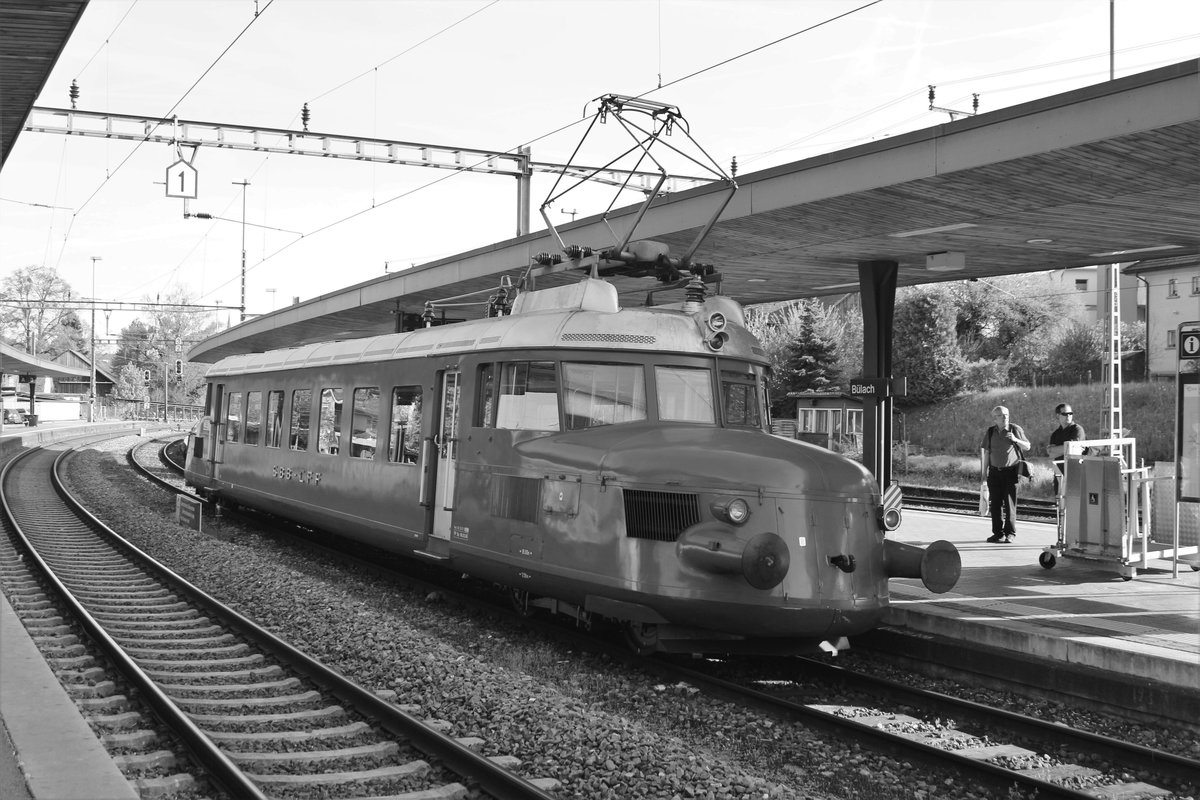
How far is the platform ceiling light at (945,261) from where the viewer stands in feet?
49.9

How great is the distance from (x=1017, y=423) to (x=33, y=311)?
88.1m

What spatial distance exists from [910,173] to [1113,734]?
18.5 ft

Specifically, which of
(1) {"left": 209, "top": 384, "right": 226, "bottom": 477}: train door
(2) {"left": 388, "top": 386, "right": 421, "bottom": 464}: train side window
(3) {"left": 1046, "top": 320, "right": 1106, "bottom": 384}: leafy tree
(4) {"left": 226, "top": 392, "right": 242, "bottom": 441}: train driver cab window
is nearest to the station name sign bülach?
(2) {"left": 388, "top": 386, "right": 421, "bottom": 464}: train side window

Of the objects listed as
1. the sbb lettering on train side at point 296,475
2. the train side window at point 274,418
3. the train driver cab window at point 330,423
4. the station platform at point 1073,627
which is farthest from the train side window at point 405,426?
the station platform at point 1073,627

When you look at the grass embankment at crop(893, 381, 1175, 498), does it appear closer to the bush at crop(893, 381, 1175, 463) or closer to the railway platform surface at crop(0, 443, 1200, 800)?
the bush at crop(893, 381, 1175, 463)

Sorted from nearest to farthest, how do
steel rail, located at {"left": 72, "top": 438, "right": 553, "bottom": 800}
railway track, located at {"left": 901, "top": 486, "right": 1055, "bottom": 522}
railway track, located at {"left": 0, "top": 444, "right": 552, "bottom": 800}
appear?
1. steel rail, located at {"left": 72, "top": 438, "right": 553, "bottom": 800}
2. railway track, located at {"left": 0, "top": 444, "right": 552, "bottom": 800}
3. railway track, located at {"left": 901, "top": 486, "right": 1055, "bottom": 522}

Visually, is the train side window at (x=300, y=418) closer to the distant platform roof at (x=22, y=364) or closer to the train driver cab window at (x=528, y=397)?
the train driver cab window at (x=528, y=397)

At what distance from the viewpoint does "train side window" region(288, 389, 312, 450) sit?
50.1 feet

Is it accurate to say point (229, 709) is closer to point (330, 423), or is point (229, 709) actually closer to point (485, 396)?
point (485, 396)

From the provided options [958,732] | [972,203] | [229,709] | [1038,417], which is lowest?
[958,732]

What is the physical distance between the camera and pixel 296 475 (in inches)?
607

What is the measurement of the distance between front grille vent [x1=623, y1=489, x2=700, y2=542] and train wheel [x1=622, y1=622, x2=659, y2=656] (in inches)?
30.4

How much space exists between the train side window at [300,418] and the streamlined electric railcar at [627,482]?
8.32ft

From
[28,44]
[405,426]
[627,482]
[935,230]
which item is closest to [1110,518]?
[935,230]
